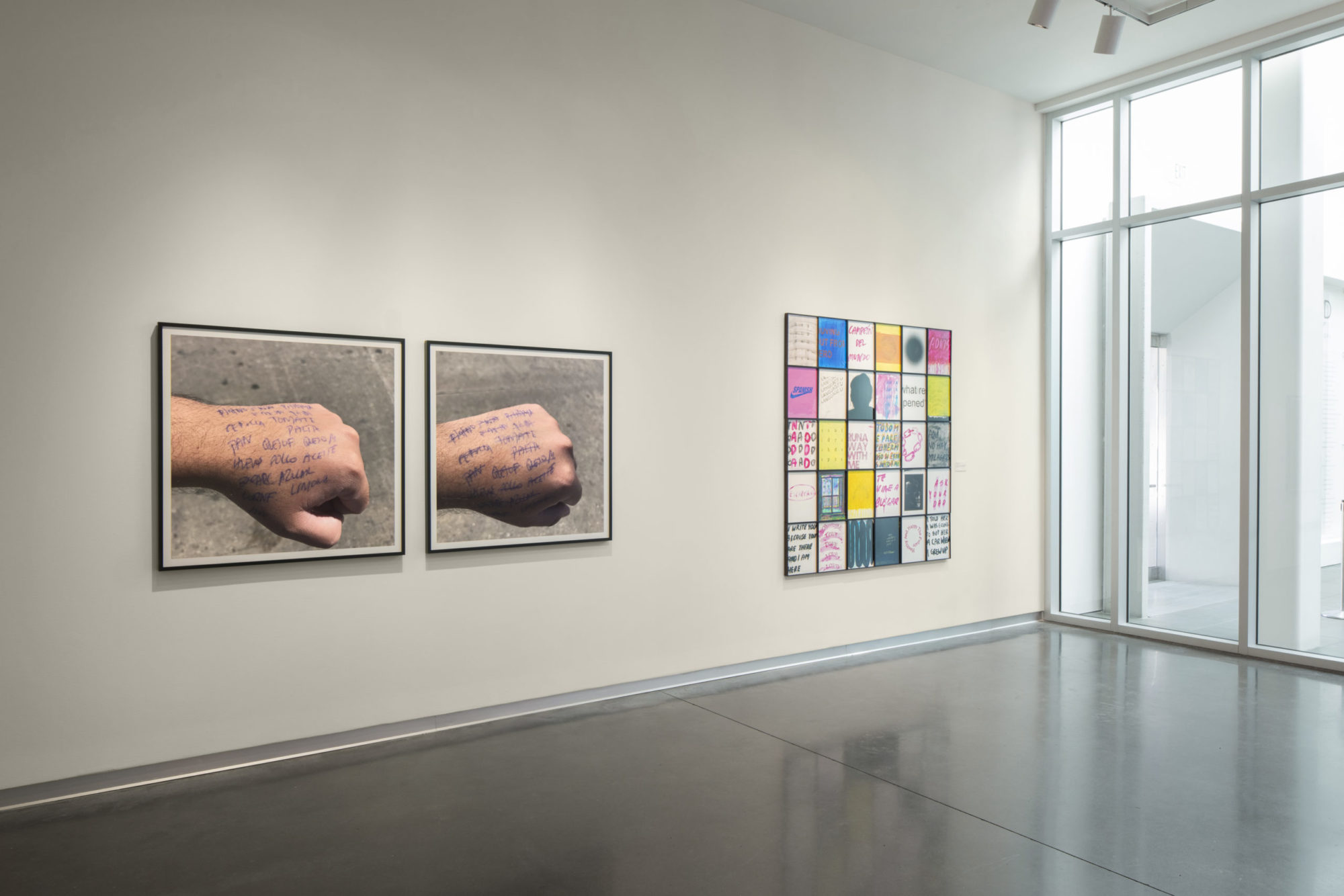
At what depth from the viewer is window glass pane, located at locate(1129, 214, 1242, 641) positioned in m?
5.47

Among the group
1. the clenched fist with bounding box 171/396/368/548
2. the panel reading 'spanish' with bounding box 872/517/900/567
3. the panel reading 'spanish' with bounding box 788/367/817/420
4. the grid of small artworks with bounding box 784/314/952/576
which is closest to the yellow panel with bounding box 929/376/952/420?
the grid of small artworks with bounding box 784/314/952/576

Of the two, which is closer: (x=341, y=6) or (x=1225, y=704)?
(x=341, y=6)

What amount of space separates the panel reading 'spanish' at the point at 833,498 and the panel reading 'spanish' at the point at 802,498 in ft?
0.17

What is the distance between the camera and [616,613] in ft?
14.5

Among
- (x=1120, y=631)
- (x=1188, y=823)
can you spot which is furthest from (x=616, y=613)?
(x=1120, y=631)

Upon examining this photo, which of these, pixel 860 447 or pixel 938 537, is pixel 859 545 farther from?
pixel 938 537

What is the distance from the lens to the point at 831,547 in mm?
5242

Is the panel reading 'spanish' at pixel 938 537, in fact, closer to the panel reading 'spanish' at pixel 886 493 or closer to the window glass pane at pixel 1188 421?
the panel reading 'spanish' at pixel 886 493

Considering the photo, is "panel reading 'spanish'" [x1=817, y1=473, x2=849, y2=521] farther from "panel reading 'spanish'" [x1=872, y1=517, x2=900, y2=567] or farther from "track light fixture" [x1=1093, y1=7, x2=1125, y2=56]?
"track light fixture" [x1=1093, y1=7, x2=1125, y2=56]

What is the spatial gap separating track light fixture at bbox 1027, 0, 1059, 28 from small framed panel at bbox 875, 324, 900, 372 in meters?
1.84

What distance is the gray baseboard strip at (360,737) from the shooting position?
126 inches

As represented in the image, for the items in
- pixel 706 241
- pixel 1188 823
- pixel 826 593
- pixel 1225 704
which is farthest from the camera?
pixel 826 593

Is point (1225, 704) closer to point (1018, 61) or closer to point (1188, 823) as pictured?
point (1188, 823)

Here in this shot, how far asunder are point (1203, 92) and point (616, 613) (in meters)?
4.96
